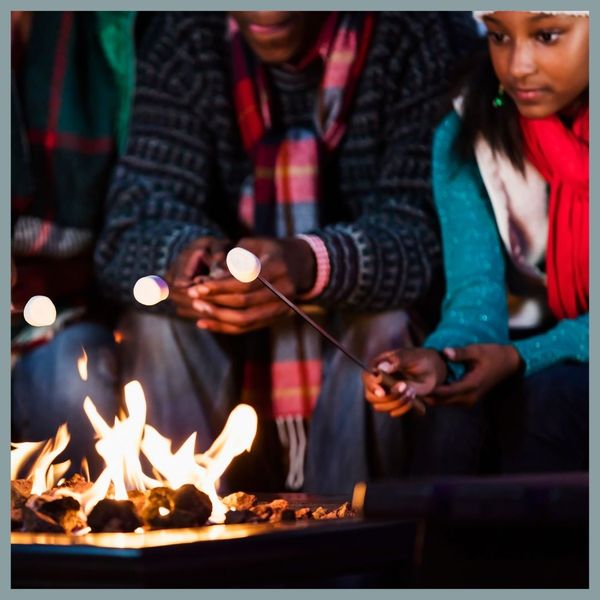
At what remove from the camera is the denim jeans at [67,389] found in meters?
2.45

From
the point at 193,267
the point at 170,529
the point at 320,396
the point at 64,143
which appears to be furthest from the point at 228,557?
the point at 64,143

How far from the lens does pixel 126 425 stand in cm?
181

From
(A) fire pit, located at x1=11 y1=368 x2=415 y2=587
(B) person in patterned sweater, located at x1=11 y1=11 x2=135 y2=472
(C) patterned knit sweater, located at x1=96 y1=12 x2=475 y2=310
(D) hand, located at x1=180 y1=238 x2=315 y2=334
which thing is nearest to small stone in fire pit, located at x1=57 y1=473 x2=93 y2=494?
(A) fire pit, located at x1=11 y1=368 x2=415 y2=587

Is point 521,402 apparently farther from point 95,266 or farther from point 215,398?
point 95,266

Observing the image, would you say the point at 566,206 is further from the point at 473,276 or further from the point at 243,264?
the point at 243,264

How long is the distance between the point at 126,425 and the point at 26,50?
1259 millimetres

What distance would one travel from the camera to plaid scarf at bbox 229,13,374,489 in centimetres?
258

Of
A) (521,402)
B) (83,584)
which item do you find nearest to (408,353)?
(521,402)

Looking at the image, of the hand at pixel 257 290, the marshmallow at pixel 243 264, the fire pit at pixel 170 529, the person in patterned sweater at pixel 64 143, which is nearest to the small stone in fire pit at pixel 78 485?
the fire pit at pixel 170 529

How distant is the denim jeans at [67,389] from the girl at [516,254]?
0.58 metres

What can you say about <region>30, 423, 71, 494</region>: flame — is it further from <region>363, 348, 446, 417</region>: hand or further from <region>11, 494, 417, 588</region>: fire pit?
<region>363, 348, 446, 417</region>: hand

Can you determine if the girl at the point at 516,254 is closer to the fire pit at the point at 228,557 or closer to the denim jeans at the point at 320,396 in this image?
the denim jeans at the point at 320,396

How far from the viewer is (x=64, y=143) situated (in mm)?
2777

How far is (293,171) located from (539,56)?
606 mm
